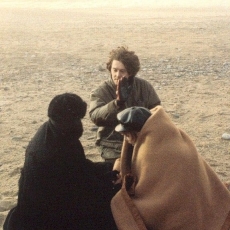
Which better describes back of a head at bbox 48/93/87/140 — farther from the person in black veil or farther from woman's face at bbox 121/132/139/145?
woman's face at bbox 121/132/139/145

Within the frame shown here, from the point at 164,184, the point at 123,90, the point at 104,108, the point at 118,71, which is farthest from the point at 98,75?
the point at 164,184

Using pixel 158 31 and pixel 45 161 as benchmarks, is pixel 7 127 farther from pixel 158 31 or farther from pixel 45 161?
pixel 158 31

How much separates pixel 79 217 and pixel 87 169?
0.33 meters

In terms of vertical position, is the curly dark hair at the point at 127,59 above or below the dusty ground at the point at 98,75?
above

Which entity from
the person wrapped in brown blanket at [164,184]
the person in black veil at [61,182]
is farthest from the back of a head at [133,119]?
the person in black veil at [61,182]

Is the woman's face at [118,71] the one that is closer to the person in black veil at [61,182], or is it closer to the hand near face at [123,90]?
the hand near face at [123,90]

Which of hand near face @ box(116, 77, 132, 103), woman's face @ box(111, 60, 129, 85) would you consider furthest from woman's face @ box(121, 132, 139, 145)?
woman's face @ box(111, 60, 129, 85)

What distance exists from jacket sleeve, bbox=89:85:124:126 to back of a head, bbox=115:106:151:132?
968 mm

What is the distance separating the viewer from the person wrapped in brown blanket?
3.09 m

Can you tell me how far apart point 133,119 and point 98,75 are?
24.6ft

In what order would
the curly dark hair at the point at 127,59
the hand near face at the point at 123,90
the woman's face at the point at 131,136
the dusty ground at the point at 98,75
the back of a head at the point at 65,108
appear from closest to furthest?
the back of a head at the point at 65,108 → the woman's face at the point at 131,136 → the hand near face at the point at 123,90 → the curly dark hair at the point at 127,59 → the dusty ground at the point at 98,75

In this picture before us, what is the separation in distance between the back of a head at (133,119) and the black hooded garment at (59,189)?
32 centimetres

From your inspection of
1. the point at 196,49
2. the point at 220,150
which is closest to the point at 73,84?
the point at 220,150

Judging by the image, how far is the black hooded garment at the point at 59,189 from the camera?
313 cm
